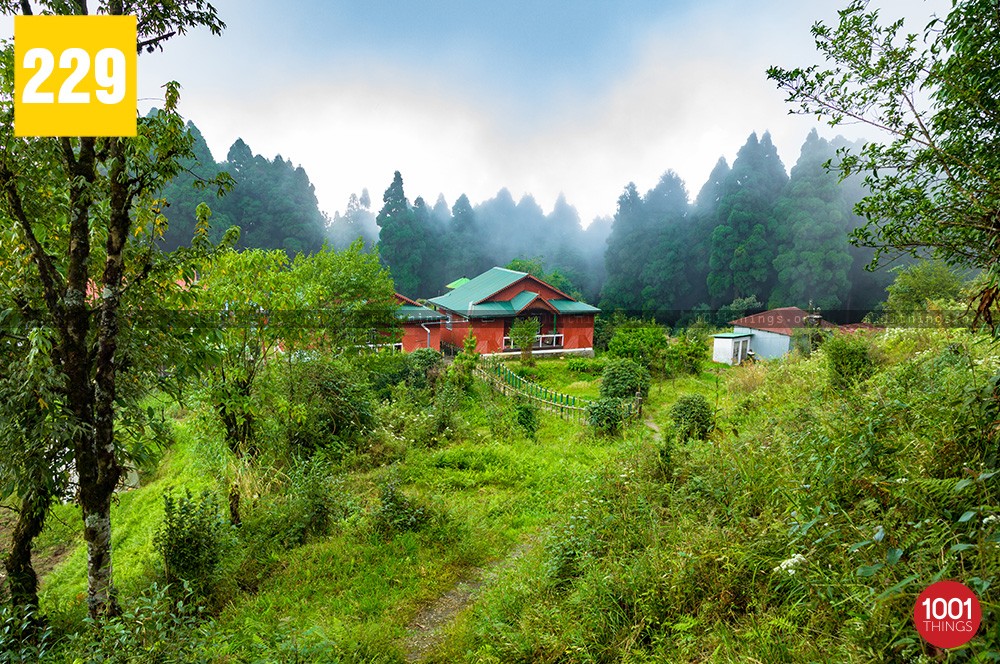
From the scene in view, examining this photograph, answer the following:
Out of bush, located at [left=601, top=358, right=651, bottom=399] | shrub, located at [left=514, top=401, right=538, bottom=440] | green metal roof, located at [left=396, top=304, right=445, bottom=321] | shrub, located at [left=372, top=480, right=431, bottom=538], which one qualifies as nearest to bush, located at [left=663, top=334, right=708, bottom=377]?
bush, located at [left=601, top=358, right=651, bottom=399]

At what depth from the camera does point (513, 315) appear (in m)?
19.4

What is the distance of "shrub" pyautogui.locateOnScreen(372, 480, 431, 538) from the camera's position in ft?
19.2

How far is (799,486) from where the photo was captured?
11.6ft

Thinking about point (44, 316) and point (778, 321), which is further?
point (778, 321)

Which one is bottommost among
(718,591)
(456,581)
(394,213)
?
(456,581)

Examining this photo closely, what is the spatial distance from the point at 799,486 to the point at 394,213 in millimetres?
19732

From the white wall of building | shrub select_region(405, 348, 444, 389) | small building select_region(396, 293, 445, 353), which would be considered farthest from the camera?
the white wall of building

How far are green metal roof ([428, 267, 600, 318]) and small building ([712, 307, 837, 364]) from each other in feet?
18.7

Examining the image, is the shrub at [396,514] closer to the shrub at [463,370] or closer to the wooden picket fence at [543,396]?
the wooden picket fence at [543,396]

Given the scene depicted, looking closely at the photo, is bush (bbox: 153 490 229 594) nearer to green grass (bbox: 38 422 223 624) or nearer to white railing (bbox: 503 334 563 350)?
green grass (bbox: 38 422 223 624)

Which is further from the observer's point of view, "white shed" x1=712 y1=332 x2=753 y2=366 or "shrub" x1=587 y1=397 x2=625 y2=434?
"white shed" x1=712 y1=332 x2=753 y2=366

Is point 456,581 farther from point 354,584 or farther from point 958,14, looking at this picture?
point 958,14

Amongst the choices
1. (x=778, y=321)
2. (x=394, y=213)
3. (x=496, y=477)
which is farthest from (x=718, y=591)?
(x=394, y=213)

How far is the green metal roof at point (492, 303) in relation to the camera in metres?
19.3
